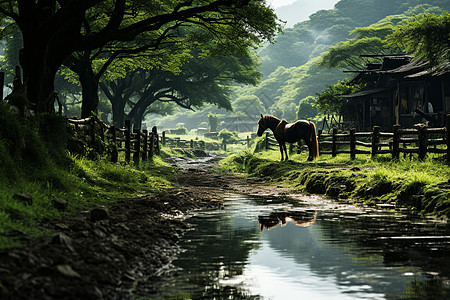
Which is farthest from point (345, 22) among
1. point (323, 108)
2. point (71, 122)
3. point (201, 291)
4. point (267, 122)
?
point (201, 291)

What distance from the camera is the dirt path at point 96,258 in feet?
13.6

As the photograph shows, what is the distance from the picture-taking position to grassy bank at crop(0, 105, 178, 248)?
6.13m

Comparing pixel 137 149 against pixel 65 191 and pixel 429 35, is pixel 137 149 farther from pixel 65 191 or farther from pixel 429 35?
pixel 429 35

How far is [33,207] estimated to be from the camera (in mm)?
6801

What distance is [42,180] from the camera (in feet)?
29.0

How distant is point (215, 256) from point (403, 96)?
2875cm

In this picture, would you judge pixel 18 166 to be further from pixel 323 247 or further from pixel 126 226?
pixel 323 247

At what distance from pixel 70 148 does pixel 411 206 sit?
8.59 meters

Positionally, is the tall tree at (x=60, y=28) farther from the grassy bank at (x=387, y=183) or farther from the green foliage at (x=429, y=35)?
the green foliage at (x=429, y=35)

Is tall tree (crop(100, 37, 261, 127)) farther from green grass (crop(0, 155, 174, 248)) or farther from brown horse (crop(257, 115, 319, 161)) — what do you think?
green grass (crop(0, 155, 174, 248))

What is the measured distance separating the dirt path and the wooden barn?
2188 cm

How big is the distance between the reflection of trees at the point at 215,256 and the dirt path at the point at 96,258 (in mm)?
290

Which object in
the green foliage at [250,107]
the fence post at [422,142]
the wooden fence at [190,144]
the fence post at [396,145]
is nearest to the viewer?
the fence post at [422,142]

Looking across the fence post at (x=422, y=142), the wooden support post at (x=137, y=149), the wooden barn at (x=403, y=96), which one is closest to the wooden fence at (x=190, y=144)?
the wooden barn at (x=403, y=96)
